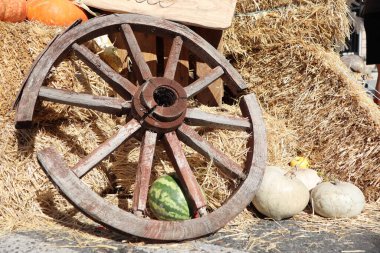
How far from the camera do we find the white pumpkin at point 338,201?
8.26 feet

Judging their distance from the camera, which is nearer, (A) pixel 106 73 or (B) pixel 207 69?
(A) pixel 106 73

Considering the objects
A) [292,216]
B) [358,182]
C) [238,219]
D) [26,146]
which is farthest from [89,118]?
[358,182]

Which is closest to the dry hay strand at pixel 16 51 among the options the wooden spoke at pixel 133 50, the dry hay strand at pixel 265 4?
the wooden spoke at pixel 133 50

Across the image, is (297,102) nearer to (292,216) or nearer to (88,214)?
(292,216)

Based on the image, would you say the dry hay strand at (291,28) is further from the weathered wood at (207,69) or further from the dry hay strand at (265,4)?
the weathered wood at (207,69)

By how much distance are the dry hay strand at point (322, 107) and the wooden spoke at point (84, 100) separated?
1464 millimetres

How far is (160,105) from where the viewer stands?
2.41 meters

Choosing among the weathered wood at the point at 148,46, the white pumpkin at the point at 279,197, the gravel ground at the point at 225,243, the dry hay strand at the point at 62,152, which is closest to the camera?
the gravel ground at the point at 225,243

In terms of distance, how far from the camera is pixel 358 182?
281cm

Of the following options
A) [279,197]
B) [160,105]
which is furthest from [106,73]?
[279,197]

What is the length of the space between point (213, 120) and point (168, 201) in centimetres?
57

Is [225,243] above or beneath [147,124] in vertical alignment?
beneath

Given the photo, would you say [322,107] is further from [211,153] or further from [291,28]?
[211,153]

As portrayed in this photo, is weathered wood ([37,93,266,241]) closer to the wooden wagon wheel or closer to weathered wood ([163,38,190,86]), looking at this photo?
the wooden wagon wheel
